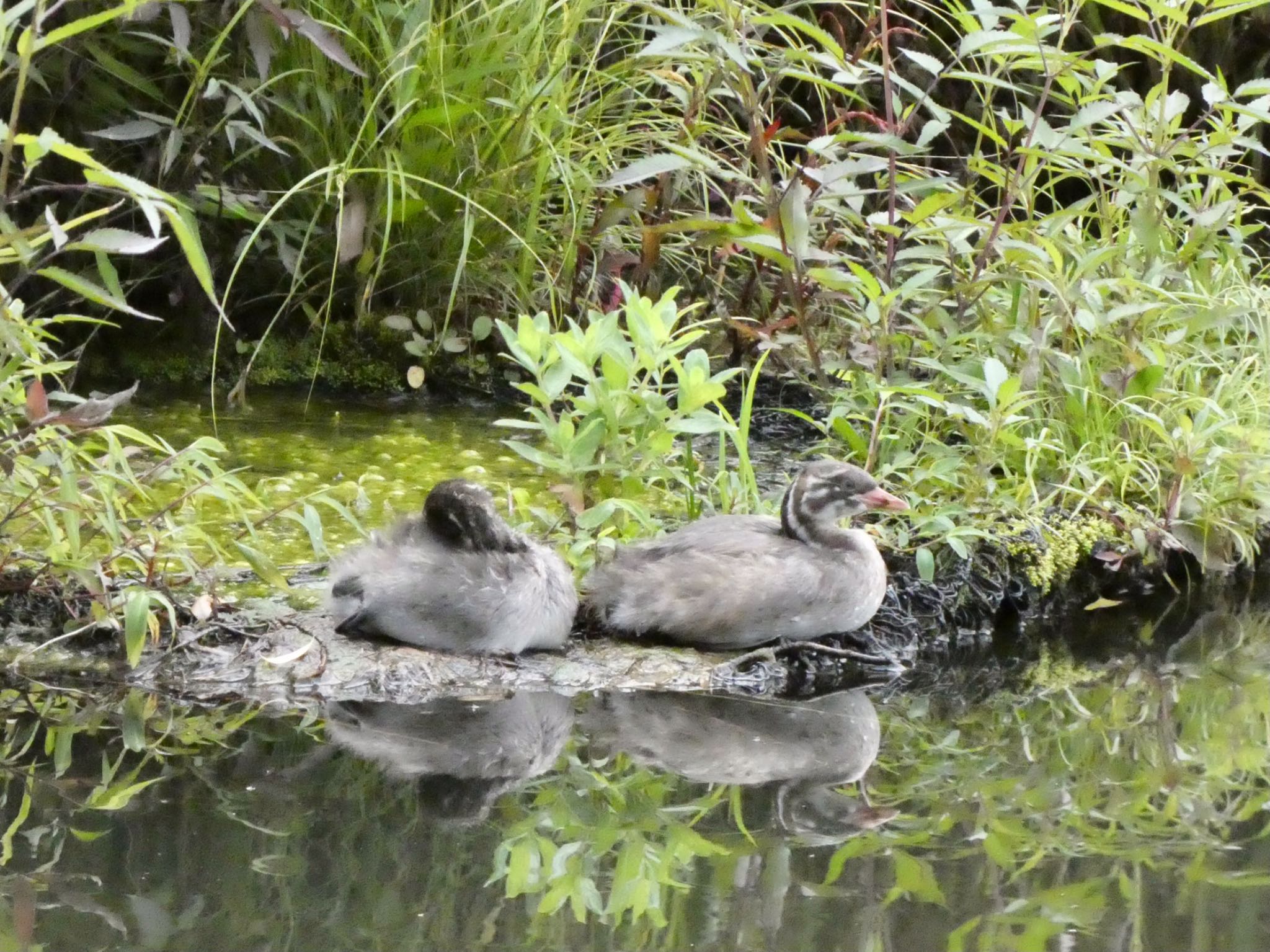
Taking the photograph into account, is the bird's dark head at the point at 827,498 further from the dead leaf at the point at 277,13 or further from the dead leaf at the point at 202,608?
the dead leaf at the point at 277,13

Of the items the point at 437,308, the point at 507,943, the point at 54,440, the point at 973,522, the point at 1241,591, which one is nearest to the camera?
the point at 507,943

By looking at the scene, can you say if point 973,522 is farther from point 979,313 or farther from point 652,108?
point 652,108

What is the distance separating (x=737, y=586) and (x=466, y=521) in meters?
0.69

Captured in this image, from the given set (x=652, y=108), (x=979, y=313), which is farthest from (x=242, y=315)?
(x=979, y=313)

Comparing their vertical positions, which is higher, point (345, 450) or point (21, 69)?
point (21, 69)

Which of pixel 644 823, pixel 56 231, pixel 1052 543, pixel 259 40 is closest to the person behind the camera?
pixel 56 231

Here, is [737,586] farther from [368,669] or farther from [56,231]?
[56,231]

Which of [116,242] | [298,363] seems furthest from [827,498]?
[298,363]

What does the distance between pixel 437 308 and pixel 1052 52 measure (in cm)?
258

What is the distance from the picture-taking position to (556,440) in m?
4.10

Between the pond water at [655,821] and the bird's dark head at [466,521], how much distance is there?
16.3 inches

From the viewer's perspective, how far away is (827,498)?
4109 millimetres

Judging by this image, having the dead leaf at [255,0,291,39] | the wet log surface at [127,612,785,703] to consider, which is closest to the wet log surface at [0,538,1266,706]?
the wet log surface at [127,612,785,703]

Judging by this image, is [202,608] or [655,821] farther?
[202,608]
